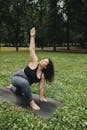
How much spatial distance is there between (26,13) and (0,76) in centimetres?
5648

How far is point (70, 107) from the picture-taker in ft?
48.4

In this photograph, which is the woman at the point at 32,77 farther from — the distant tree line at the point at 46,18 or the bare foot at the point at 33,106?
the distant tree line at the point at 46,18

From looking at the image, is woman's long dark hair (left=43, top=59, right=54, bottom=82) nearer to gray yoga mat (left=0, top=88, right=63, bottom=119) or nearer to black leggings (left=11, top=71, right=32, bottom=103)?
black leggings (left=11, top=71, right=32, bottom=103)

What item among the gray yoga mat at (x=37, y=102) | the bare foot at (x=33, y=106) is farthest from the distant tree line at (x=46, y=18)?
the bare foot at (x=33, y=106)

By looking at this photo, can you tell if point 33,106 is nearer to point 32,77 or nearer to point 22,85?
point 22,85

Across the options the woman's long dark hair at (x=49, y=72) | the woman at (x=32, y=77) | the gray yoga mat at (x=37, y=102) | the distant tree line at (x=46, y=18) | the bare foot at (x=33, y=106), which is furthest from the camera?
the distant tree line at (x=46, y=18)

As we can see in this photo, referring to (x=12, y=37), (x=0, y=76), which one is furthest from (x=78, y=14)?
(x=0, y=76)

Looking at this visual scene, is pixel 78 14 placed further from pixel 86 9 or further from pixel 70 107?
pixel 70 107

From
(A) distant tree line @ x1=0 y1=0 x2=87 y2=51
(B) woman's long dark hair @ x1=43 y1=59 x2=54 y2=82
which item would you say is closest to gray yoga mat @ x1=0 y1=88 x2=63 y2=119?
(B) woman's long dark hair @ x1=43 y1=59 x2=54 y2=82

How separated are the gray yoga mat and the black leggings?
27 centimetres

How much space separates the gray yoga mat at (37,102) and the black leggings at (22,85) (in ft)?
0.88

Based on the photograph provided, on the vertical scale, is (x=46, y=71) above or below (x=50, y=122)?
above

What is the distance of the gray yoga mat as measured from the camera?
1363 centimetres

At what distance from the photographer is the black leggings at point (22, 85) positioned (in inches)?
548
